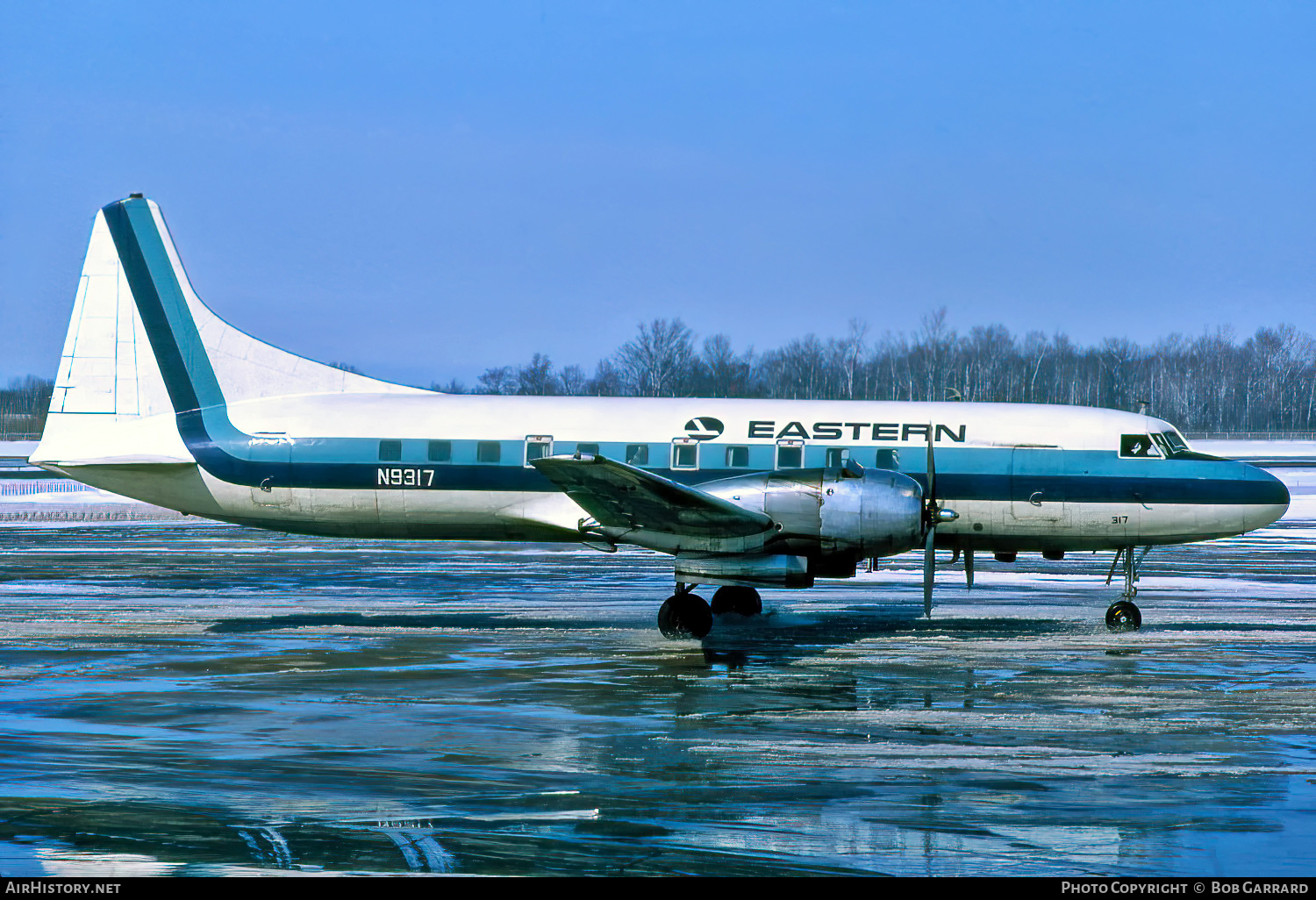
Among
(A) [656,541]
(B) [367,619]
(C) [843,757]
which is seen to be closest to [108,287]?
(B) [367,619]

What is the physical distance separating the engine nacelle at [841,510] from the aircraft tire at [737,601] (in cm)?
317

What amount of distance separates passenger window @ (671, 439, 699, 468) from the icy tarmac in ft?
8.47

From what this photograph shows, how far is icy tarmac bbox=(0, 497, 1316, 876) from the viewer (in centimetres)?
848

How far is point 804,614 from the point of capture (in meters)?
21.3

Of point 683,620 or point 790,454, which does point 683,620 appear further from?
point 790,454

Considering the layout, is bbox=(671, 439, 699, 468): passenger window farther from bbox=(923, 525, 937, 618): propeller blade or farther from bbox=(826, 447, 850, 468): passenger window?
bbox=(923, 525, 937, 618): propeller blade

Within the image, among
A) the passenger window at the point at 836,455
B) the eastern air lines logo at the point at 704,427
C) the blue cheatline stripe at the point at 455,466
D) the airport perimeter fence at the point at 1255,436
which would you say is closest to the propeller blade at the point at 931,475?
the blue cheatline stripe at the point at 455,466

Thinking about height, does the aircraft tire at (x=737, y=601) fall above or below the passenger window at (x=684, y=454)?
below

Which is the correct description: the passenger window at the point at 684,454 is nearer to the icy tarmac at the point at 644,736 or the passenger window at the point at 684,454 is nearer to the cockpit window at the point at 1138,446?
the icy tarmac at the point at 644,736

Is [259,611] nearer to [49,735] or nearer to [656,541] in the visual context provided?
[656,541]

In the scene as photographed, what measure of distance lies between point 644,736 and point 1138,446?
489 inches

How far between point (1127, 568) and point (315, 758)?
14553 mm

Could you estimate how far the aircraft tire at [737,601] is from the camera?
2145cm

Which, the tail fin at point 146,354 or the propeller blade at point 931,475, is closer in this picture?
the propeller blade at point 931,475
